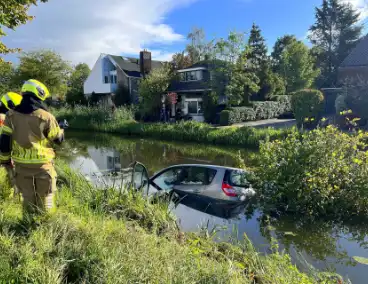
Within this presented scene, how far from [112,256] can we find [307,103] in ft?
62.1

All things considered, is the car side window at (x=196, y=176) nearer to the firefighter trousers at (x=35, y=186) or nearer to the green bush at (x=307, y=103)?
the firefighter trousers at (x=35, y=186)

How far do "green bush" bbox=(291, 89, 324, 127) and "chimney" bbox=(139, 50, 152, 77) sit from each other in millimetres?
22175

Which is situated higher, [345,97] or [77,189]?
[345,97]

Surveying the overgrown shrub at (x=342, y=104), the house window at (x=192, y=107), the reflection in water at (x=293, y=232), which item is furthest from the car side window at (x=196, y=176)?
the house window at (x=192, y=107)

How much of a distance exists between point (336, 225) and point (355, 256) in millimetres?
1234

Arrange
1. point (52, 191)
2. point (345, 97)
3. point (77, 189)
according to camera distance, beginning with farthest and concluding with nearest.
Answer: point (345, 97) < point (77, 189) < point (52, 191)

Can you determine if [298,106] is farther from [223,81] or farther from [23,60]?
[23,60]

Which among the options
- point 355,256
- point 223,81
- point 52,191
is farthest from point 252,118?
point 52,191

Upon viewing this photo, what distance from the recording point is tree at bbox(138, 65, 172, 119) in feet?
94.0

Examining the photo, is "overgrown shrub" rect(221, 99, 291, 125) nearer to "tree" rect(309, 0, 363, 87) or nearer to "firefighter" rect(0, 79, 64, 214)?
"tree" rect(309, 0, 363, 87)

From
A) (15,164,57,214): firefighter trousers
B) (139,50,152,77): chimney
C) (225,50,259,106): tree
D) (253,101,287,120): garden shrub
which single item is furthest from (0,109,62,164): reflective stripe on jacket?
(139,50,152,77): chimney

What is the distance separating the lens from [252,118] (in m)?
28.1

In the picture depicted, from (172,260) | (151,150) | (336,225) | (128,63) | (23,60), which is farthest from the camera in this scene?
(128,63)

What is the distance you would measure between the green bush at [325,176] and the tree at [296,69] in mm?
37481
